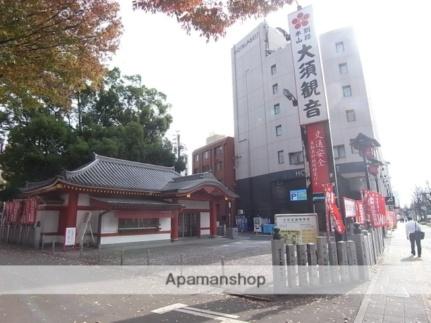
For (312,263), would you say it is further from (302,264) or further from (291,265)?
(291,265)

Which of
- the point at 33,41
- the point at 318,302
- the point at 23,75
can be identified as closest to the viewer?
the point at 318,302

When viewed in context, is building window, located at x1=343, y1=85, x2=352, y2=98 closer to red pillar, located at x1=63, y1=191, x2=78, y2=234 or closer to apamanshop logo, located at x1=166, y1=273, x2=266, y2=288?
red pillar, located at x1=63, y1=191, x2=78, y2=234

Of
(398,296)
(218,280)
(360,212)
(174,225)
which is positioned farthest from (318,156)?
(174,225)

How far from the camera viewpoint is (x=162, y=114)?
3541 centimetres

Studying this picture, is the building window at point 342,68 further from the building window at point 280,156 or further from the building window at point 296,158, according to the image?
the building window at point 280,156

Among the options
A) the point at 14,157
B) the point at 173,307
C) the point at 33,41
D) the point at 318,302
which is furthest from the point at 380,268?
the point at 14,157

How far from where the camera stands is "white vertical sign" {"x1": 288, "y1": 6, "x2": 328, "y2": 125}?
9383 mm

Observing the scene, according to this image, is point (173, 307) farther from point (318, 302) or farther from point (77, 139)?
point (77, 139)

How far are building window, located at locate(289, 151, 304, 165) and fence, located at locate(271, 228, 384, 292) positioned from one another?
25.6 metres

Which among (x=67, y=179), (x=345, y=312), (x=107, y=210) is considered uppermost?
(x=67, y=179)

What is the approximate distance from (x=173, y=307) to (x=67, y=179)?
14073 mm

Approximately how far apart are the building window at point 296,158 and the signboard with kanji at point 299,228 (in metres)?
25.3

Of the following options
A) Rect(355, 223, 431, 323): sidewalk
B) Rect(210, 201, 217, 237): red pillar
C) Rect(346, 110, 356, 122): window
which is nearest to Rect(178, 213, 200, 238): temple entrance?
Rect(210, 201, 217, 237): red pillar

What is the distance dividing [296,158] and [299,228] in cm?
2594
